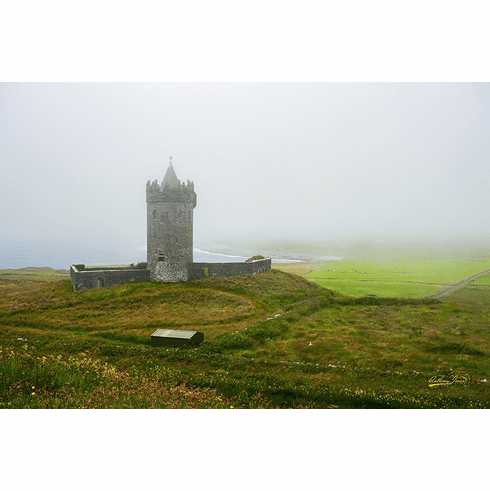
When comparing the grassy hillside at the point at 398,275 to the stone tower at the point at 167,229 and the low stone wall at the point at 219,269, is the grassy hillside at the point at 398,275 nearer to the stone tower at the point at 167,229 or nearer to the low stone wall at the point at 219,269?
the low stone wall at the point at 219,269

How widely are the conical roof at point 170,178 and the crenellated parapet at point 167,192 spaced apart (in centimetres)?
12

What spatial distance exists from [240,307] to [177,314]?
4.79m

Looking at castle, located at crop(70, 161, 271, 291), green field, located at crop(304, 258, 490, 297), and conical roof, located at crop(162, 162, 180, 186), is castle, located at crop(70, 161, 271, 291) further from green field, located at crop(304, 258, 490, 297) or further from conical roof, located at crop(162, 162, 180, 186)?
green field, located at crop(304, 258, 490, 297)

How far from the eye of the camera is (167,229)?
2641 cm

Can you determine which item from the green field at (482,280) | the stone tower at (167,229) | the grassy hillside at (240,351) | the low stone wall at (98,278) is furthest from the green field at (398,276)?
the low stone wall at (98,278)

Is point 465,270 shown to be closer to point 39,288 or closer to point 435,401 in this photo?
point 435,401

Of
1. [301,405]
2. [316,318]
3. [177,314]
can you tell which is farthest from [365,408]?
[177,314]

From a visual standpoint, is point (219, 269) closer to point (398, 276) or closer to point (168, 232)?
point (168, 232)

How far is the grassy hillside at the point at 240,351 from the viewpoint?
9.38 meters

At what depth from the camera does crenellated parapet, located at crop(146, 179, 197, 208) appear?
26281mm

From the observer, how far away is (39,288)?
2262cm

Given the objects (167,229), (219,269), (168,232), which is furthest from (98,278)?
(219,269)

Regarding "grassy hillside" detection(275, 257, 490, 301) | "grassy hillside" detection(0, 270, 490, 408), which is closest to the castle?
"grassy hillside" detection(0, 270, 490, 408)

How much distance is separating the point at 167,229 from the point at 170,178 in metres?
5.25
